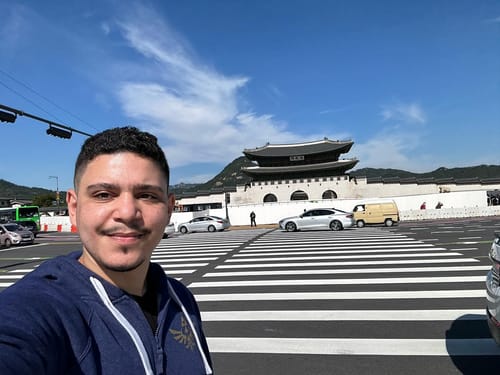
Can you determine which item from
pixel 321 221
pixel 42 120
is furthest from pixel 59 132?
pixel 321 221

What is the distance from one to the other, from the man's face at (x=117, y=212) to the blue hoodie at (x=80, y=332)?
9 cm

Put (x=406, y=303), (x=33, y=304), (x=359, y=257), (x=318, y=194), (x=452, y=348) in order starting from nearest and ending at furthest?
(x=33, y=304) < (x=452, y=348) < (x=406, y=303) < (x=359, y=257) < (x=318, y=194)

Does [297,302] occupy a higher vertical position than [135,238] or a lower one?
lower

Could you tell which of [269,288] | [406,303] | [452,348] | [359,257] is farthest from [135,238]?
[359,257]

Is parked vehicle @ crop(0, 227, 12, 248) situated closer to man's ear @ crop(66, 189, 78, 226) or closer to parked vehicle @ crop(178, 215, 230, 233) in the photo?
parked vehicle @ crop(178, 215, 230, 233)

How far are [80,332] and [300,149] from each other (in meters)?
46.5

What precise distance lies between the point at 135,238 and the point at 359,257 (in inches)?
383

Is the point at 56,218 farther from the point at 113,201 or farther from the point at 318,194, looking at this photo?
the point at 113,201

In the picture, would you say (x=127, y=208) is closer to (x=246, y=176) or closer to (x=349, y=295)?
(x=349, y=295)

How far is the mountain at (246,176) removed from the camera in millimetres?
73119

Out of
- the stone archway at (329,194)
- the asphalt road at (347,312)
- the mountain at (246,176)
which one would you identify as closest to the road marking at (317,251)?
the asphalt road at (347,312)

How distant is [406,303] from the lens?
562 centimetres

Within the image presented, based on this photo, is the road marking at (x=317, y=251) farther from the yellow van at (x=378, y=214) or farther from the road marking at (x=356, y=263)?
the yellow van at (x=378, y=214)

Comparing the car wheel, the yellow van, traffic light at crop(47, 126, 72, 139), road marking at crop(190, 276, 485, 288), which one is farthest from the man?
the yellow van
